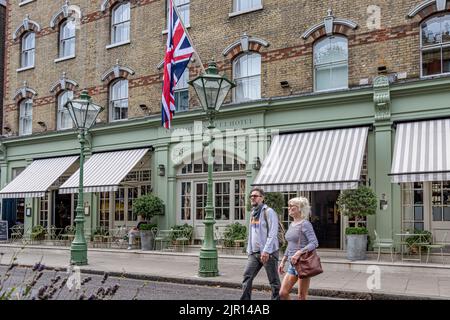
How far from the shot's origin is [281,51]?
53.7 ft

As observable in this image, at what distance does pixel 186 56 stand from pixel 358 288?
8594 millimetres

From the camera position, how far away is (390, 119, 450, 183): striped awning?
41.6 feet

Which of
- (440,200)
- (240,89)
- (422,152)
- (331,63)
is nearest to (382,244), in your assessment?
(440,200)

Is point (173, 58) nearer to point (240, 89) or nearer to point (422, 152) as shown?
point (240, 89)

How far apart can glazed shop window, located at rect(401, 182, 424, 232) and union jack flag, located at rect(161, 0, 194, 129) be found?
7.09 metres

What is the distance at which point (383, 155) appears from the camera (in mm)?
14406

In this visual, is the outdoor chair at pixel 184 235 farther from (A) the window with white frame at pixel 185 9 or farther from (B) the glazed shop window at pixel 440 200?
(B) the glazed shop window at pixel 440 200

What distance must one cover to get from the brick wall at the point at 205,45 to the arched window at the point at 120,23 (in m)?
0.25

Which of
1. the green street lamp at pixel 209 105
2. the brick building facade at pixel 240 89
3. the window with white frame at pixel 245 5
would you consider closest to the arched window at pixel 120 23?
the brick building facade at pixel 240 89

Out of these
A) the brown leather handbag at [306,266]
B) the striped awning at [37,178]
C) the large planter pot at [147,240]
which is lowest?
the large planter pot at [147,240]

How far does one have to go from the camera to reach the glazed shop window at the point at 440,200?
45.6 ft

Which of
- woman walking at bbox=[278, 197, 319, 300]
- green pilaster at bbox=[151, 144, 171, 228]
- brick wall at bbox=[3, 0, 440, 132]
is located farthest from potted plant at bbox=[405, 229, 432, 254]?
green pilaster at bbox=[151, 144, 171, 228]

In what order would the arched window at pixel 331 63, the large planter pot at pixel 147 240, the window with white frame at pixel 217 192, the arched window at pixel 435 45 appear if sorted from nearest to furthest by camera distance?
the arched window at pixel 435 45, the arched window at pixel 331 63, the window with white frame at pixel 217 192, the large planter pot at pixel 147 240

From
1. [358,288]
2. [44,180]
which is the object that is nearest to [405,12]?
[358,288]
